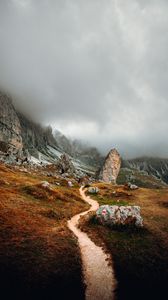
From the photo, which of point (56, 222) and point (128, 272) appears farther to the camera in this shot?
point (56, 222)

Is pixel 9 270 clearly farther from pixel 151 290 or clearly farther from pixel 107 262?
pixel 151 290

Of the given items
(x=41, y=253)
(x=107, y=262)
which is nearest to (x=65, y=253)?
(x=41, y=253)

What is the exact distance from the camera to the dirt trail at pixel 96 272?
20453 millimetres

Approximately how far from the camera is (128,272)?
24.5 m

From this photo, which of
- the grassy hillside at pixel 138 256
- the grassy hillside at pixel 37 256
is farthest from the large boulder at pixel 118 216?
the grassy hillside at pixel 37 256

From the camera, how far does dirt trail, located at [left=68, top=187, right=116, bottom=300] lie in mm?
20453

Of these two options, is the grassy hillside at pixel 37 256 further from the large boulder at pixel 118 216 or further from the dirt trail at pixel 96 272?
the large boulder at pixel 118 216

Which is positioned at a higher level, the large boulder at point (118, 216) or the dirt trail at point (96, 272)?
the large boulder at point (118, 216)

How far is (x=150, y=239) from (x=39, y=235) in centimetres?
1513

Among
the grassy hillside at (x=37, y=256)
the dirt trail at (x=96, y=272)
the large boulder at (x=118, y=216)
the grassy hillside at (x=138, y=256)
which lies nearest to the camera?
the grassy hillside at (x=37, y=256)

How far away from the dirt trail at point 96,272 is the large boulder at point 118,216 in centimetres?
599

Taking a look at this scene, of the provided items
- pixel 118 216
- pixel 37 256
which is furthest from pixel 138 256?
pixel 37 256

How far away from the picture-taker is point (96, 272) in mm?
23656

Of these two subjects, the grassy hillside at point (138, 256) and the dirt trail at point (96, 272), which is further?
the grassy hillside at point (138, 256)
